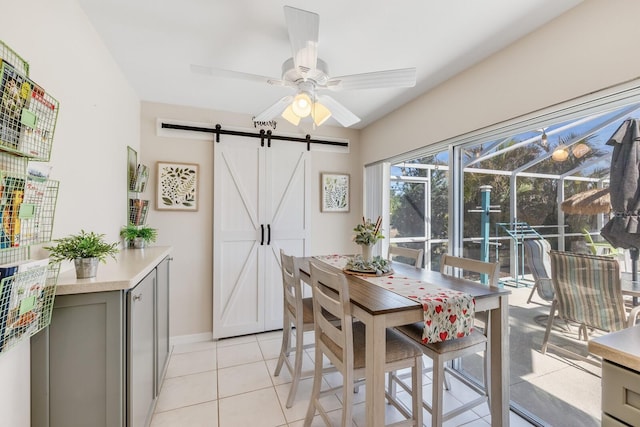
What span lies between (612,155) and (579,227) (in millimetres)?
454

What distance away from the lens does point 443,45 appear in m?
2.06

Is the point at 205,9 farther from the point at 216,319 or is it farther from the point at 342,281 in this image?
Result: the point at 216,319

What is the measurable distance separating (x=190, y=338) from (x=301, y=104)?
287cm

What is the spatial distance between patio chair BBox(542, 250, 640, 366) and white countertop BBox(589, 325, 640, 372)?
0.75 metres

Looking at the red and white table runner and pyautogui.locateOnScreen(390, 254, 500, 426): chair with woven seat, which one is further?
pyautogui.locateOnScreen(390, 254, 500, 426): chair with woven seat

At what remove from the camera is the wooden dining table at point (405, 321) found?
4.71ft

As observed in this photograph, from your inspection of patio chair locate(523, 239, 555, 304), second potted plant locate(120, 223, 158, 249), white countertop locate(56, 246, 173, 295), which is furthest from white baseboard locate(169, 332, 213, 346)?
patio chair locate(523, 239, 555, 304)

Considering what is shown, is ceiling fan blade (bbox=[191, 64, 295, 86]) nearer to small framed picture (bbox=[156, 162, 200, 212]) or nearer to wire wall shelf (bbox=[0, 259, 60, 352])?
wire wall shelf (bbox=[0, 259, 60, 352])

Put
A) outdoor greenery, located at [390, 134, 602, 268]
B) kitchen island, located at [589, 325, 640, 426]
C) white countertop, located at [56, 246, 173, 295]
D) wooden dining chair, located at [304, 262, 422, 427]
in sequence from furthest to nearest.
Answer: outdoor greenery, located at [390, 134, 602, 268] < wooden dining chair, located at [304, 262, 422, 427] < white countertop, located at [56, 246, 173, 295] < kitchen island, located at [589, 325, 640, 426]

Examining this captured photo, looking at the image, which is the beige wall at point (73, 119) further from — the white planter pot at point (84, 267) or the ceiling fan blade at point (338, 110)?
the ceiling fan blade at point (338, 110)

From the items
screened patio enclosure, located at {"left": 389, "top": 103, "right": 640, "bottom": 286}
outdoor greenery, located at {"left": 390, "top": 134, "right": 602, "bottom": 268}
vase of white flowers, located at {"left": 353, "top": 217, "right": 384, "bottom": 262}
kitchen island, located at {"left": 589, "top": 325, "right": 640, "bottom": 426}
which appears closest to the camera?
kitchen island, located at {"left": 589, "top": 325, "right": 640, "bottom": 426}

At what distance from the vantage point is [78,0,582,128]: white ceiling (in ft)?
5.53

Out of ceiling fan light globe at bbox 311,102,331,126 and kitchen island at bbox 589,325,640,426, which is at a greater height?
ceiling fan light globe at bbox 311,102,331,126

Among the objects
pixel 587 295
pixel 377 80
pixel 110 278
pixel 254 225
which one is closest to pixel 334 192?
pixel 254 225
